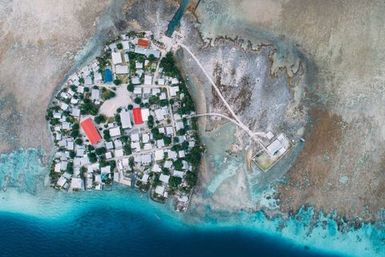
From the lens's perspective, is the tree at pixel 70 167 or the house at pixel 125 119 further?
the tree at pixel 70 167

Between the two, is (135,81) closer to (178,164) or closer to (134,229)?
(178,164)

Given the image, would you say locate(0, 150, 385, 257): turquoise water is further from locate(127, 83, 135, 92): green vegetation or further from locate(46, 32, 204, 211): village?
locate(127, 83, 135, 92): green vegetation

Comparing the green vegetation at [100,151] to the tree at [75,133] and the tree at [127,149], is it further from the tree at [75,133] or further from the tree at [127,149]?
the tree at [75,133]

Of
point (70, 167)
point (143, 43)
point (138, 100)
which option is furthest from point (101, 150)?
point (143, 43)

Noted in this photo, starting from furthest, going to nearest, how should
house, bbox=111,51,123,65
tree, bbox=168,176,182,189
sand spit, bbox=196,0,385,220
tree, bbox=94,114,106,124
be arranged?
house, bbox=111,51,123,65 → tree, bbox=94,114,106,124 → tree, bbox=168,176,182,189 → sand spit, bbox=196,0,385,220

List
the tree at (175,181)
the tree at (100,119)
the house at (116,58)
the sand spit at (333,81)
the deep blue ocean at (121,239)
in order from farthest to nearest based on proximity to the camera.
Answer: the deep blue ocean at (121,239) < the house at (116,58) < the tree at (100,119) < the tree at (175,181) < the sand spit at (333,81)

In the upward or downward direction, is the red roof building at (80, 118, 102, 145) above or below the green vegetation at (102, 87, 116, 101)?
below

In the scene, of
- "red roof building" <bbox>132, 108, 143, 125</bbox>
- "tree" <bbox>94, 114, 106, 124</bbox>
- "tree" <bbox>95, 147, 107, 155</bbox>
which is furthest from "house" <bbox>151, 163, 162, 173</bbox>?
"tree" <bbox>94, 114, 106, 124</bbox>

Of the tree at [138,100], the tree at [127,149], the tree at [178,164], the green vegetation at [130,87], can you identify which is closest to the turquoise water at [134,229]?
the tree at [127,149]
